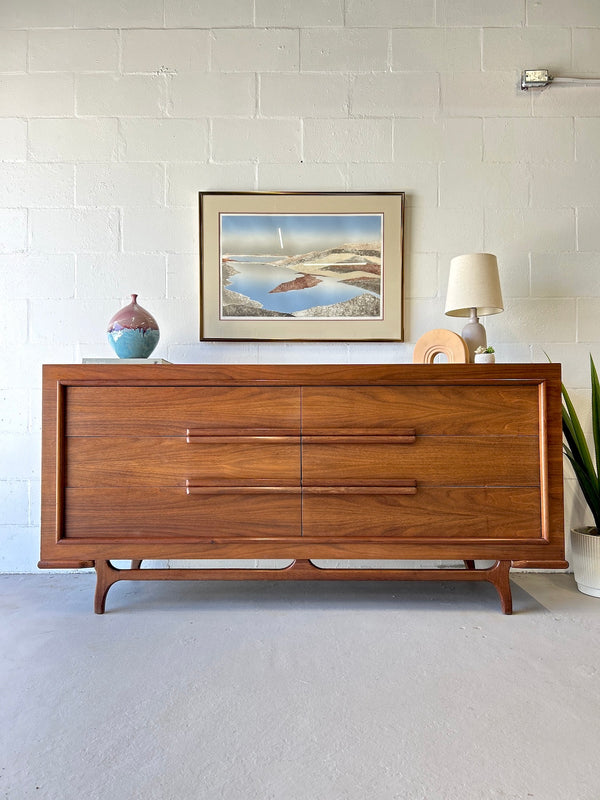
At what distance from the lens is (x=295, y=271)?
226 centimetres

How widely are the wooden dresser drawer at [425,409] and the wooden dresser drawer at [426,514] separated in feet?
0.65

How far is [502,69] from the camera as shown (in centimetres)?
223

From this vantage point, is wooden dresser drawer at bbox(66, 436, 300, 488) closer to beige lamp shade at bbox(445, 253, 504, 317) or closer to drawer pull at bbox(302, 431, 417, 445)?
drawer pull at bbox(302, 431, 417, 445)

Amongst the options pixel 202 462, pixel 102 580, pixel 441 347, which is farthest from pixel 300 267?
pixel 102 580

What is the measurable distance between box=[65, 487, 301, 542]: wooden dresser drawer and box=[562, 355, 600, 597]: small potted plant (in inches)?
41.9

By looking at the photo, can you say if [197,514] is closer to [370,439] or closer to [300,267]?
[370,439]

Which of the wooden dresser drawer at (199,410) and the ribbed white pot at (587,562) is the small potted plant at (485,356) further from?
the ribbed white pot at (587,562)

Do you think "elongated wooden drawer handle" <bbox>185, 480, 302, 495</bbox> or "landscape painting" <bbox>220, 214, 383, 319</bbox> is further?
"landscape painting" <bbox>220, 214, 383, 319</bbox>

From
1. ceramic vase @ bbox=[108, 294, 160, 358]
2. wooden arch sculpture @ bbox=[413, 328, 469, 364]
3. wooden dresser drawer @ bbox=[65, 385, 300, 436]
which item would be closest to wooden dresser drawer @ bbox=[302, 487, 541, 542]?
wooden dresser drawer @ bbox=[65, 385, 300, 436]

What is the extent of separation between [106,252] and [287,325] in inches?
32.6

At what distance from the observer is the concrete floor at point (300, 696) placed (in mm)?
986

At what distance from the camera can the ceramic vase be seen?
188 centimetres

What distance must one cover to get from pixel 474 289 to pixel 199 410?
1090 millimetres

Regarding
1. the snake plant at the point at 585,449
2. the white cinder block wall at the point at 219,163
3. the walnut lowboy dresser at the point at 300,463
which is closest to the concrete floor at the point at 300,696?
the walnut lowboy dresser at the point at 300,463
